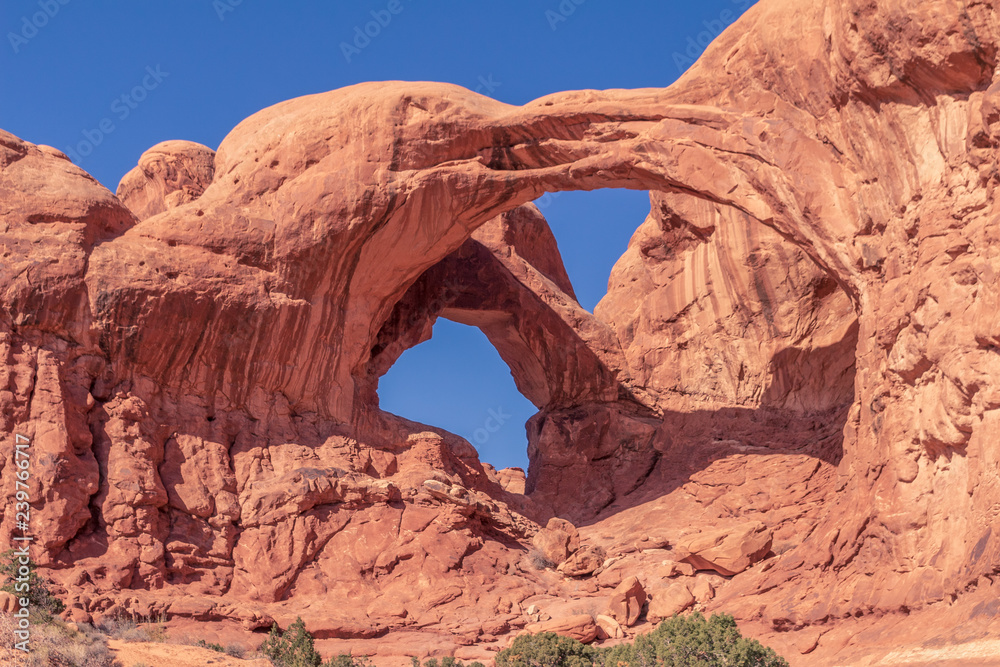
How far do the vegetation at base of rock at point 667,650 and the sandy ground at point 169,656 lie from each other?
360 centimetres

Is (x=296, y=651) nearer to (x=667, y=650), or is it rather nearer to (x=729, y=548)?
(x=667, y=650)

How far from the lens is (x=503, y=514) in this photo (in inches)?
789

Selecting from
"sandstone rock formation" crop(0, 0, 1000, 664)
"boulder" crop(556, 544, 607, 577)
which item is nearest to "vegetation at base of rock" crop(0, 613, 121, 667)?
"sandstone rock formation" crop(0, 0, 1000, 664)

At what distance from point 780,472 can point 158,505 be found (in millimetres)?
12082

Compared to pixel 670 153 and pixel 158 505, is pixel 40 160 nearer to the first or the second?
pixel 158 505

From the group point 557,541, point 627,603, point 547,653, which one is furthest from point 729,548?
point 547,653

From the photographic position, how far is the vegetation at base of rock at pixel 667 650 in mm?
12602

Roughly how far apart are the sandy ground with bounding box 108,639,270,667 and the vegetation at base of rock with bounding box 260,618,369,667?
2.57 ft

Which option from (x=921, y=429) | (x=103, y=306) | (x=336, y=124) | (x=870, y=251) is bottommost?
(x=921, y=429)

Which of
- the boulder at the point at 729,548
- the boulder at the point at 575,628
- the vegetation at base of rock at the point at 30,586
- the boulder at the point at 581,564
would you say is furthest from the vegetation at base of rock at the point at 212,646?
the boulder at the point at 729,548

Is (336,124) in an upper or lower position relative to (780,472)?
upper

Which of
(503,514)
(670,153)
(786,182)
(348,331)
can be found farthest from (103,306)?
(786,182)

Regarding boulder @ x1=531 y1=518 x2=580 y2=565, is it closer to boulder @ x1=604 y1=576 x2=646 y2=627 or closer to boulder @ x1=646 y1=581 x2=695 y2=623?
boulder @ x1=604 y1=576 x2=646 y2=627

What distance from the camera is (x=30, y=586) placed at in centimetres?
1447
